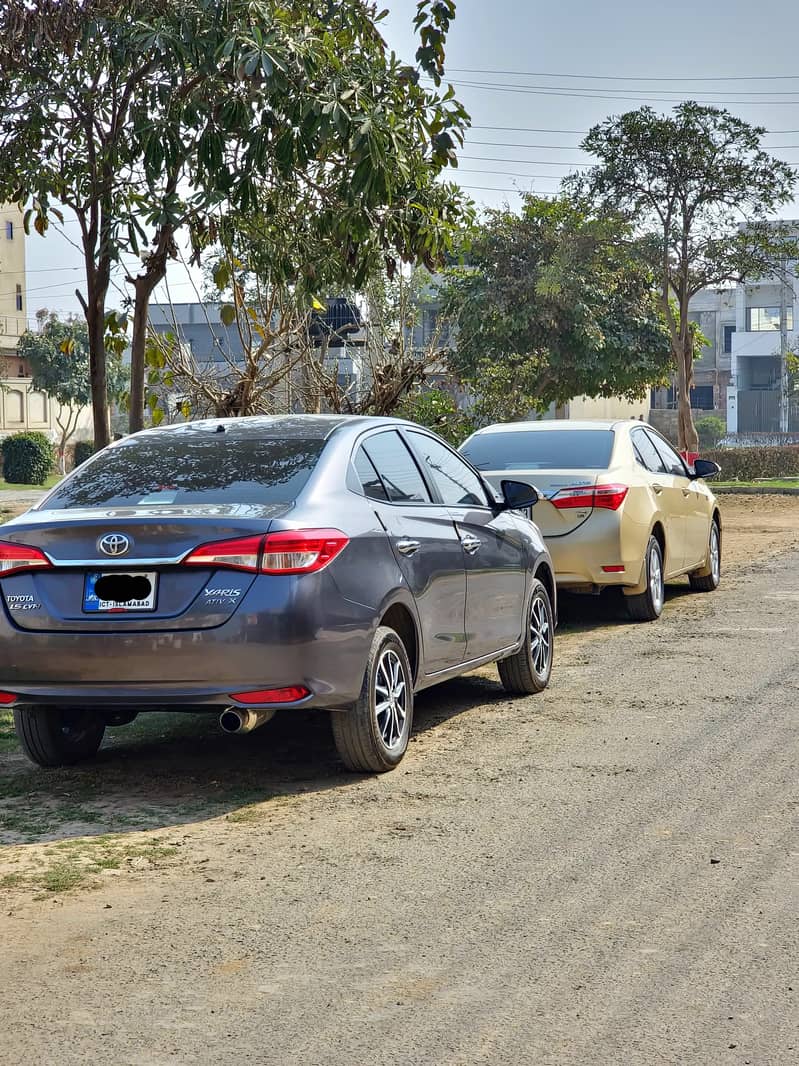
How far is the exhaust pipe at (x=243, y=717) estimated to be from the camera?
6.31 m

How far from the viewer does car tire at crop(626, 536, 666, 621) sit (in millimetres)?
12148

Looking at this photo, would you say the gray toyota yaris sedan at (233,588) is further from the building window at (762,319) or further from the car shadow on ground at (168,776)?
the building window at (762,319)

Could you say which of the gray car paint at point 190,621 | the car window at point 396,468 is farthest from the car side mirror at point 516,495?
the gray car paint at point 190,621

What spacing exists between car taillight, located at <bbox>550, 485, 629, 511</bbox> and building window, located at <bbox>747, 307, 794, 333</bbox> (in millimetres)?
80467

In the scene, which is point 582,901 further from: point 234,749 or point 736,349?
point 736,349

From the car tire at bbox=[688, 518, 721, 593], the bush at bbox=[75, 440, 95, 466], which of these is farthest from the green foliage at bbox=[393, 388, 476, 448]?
the bush at bbox=[75, 440, 95, 466]

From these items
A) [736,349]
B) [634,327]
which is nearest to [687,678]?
[634,327]

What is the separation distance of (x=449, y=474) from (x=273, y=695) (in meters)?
2.48

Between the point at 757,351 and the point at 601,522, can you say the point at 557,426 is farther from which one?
the point at 757,351

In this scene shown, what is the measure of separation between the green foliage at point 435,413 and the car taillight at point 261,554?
1199cm

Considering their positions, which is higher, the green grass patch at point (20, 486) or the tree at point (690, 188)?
the tree at point (690, 188)

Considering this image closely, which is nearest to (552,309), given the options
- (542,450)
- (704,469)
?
(704,469)

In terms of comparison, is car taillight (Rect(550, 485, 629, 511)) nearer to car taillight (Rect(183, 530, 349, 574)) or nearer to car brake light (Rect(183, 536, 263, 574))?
car taillight (Rect(183, 530, 349, 574))

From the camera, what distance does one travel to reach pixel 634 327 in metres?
41.7
